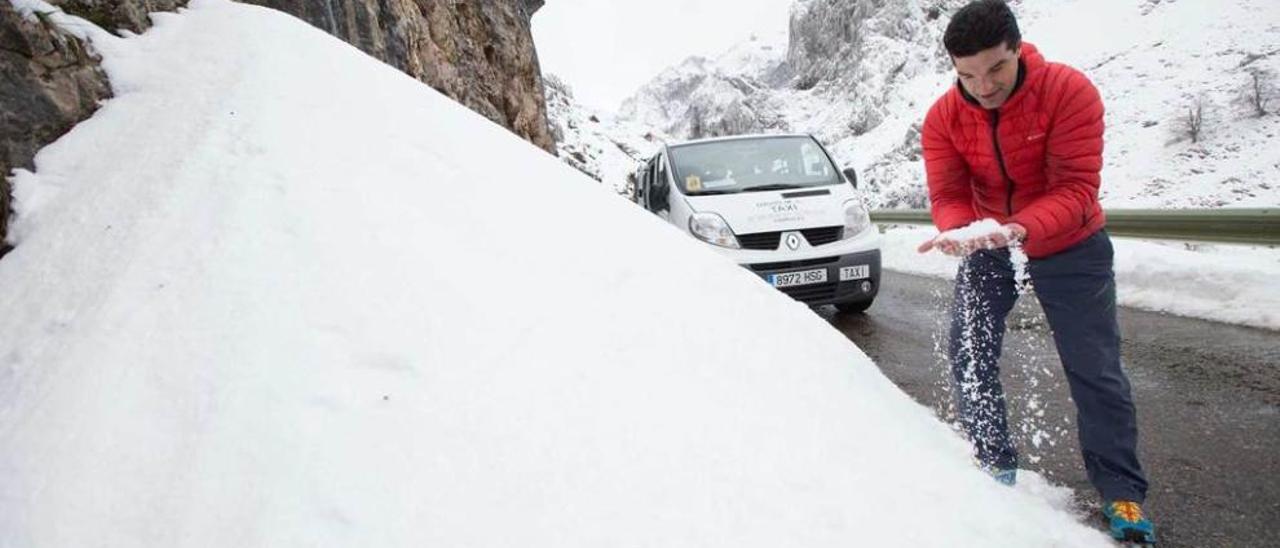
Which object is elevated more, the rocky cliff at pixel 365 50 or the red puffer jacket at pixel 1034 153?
the rocky cliff at pixel 365 50

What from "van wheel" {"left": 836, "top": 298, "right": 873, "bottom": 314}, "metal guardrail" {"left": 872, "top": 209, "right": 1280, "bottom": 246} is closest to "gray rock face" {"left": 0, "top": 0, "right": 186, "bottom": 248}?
"van wheel" {"left": 836, "top": 298, "right": 873, "bottom": 314}

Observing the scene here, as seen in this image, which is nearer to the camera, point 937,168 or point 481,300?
point 481,300

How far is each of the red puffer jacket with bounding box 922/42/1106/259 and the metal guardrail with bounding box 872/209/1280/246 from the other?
4.32 metres

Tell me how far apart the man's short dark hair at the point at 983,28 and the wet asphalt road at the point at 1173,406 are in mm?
1640

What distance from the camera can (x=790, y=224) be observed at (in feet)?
16.9

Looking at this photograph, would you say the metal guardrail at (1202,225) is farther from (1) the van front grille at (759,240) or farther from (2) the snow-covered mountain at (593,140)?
(2) the snow-covered mountain at (593,140)

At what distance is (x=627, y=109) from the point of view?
90.3m

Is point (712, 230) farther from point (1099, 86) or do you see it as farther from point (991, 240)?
point (1099, 86)

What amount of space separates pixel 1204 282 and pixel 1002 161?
4179 mm

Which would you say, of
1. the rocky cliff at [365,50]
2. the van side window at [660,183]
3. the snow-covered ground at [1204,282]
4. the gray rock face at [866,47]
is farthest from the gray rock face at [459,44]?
the gray rock face at [866,47]

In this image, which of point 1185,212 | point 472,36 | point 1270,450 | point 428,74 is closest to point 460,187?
point 1270,450

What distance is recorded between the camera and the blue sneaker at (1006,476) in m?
2.36

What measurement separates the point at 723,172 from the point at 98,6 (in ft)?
14.9

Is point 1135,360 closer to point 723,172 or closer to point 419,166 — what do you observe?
point 723,172
